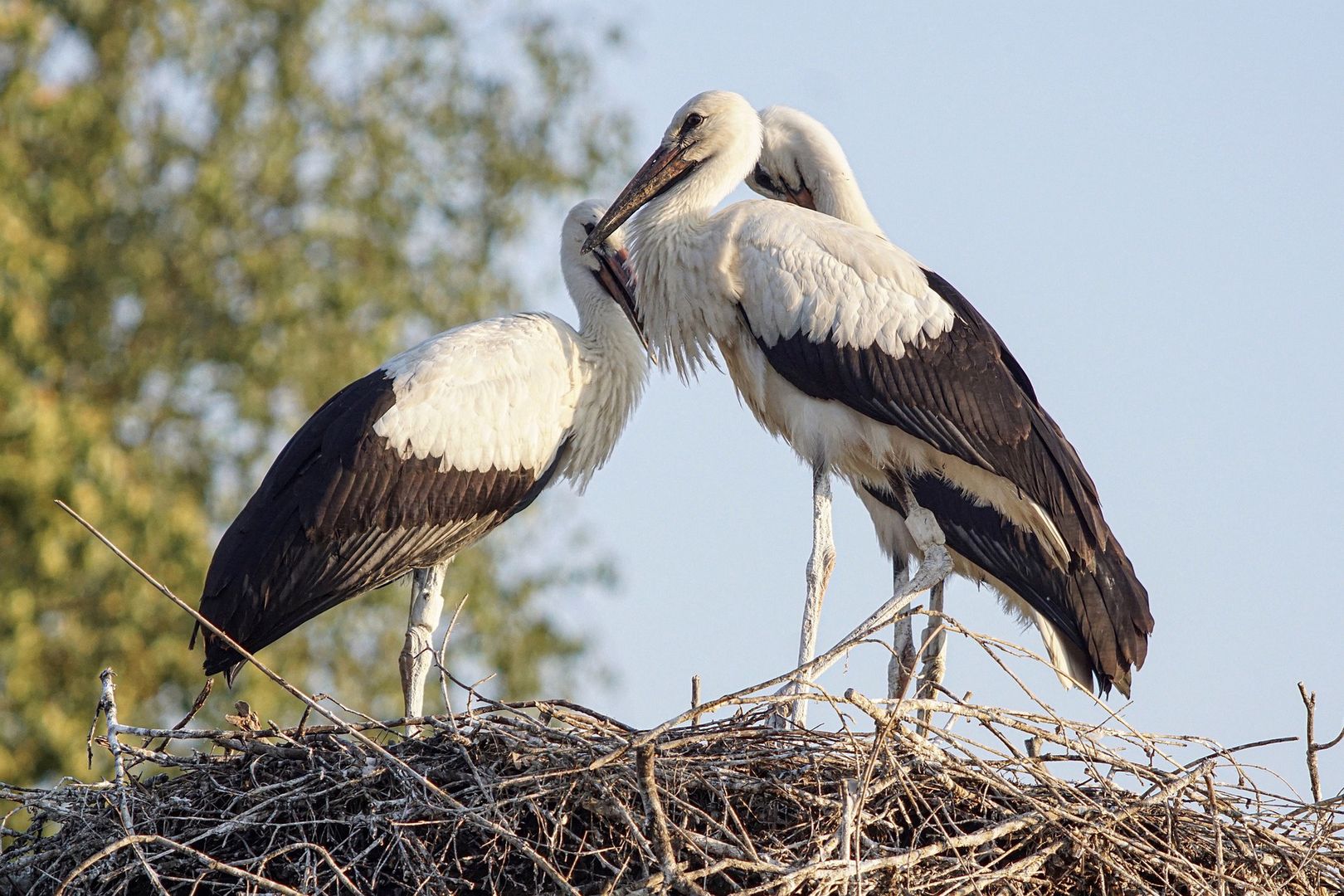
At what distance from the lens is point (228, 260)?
37.9 ft

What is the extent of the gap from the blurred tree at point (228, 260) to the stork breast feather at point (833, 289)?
178 inches

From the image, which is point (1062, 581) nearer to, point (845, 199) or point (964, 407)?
point (964, 407)

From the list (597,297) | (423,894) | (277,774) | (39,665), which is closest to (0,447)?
(39,665)

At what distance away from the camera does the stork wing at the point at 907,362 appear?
5.73 m

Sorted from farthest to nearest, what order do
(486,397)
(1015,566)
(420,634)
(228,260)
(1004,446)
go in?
1. (228,260)
2. (420,634)
3. (486,397)
4. (1015,566)
5. (1004,446)

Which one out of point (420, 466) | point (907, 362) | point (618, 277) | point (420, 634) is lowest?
point (420, 634)

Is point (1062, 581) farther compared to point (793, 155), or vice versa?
point (793, 155)

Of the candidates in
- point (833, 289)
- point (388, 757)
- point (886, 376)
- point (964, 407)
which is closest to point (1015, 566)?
point (964, 407)

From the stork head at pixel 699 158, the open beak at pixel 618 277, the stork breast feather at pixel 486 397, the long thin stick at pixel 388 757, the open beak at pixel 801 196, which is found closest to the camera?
the long thin stick at pixel 388 757

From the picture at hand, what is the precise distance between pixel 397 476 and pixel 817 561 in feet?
4.39

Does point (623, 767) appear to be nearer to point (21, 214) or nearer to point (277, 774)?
point (277, 774)

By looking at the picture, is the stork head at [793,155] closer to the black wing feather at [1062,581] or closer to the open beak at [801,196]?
the open beak at [801,196]

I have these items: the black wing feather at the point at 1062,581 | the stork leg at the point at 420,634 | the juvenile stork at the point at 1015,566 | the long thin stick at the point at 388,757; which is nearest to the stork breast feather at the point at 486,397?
the stork leg at the point at 420,634

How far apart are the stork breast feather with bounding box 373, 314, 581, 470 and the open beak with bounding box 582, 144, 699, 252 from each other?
1.39 feet
